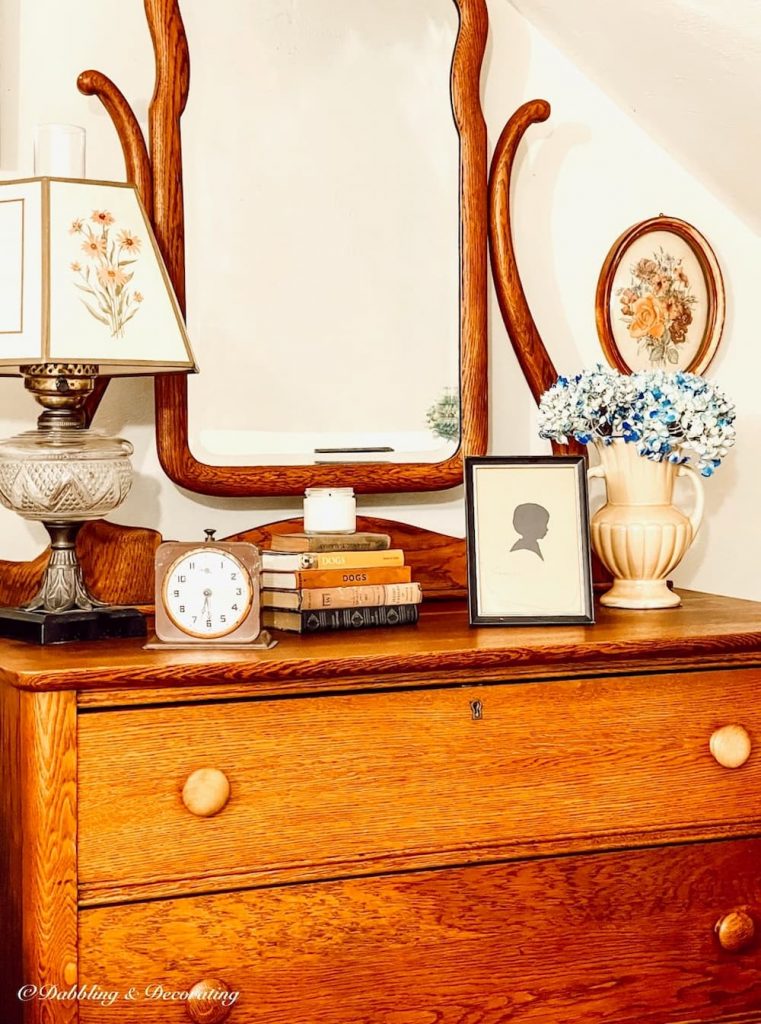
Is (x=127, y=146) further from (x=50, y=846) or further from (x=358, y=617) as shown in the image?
(x=50, y=846)

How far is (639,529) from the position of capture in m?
1.83

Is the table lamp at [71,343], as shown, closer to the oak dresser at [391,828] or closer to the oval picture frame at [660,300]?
the oak dresser at [391,828]

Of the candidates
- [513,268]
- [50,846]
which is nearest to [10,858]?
[50,846]

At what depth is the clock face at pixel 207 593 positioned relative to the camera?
4.95 feet

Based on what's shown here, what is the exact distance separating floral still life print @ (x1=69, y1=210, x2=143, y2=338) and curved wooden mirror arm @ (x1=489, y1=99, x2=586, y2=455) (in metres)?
0.67

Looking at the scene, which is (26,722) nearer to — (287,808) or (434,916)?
(287,808)

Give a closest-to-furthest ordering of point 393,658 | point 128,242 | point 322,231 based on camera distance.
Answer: point 393,658 < point 128,242 < point 322,231

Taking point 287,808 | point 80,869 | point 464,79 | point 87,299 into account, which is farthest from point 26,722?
point 464,79

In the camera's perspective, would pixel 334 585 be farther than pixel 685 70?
No

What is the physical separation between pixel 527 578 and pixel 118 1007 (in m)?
0.75

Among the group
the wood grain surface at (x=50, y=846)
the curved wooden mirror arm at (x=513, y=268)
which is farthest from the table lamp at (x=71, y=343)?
the curved wooden mirror arm at (x=513, y=268)

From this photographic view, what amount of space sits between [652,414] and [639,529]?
171mm

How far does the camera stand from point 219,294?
184 centimetres

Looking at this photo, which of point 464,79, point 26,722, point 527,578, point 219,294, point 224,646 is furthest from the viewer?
point 464,79
